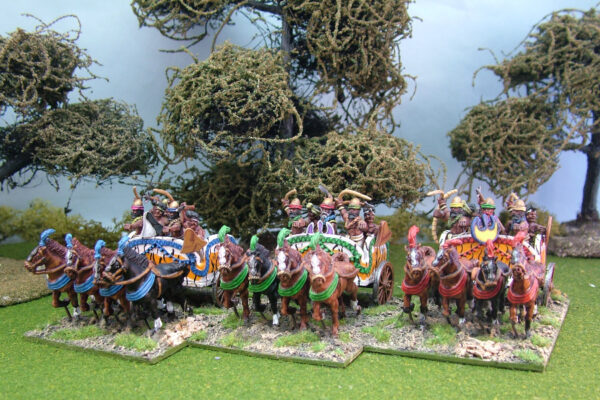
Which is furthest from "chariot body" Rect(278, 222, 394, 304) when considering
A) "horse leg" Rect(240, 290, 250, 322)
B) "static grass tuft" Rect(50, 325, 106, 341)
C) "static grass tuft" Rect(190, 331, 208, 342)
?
"static grass tuft" Rect(50, 325, 106, 341)

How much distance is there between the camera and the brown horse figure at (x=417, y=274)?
539 centimetres

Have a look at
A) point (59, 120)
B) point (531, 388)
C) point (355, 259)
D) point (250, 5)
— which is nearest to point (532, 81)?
point (250, 5)

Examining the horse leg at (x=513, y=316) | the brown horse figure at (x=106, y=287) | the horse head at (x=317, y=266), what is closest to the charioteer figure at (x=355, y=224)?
the horse head at (x=317, y=266)

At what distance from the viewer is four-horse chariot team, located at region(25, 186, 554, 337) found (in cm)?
540

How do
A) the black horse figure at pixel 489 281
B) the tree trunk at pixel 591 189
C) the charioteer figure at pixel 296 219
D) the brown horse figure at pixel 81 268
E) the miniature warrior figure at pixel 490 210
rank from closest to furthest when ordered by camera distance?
1. the black horse figure at pixel 489 281
2. the brown horse figure at pixel 81 268
3. the miniature warrior figure at pixel 490 210
4. the charioteer figure at pixel 296 219
5. the tree trunk at pixel 591 189

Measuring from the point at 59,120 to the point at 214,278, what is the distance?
439 centimetres

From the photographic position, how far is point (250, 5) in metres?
9.09

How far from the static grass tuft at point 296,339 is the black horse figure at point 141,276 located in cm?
145

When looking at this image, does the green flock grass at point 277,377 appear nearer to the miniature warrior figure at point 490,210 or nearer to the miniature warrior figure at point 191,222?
the miniature warrior figure at point 490,210

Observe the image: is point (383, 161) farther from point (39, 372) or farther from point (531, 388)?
point (39, 372)

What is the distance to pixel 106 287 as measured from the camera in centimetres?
566

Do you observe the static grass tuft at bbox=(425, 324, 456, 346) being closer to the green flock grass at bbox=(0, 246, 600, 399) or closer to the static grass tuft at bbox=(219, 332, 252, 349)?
the green flock grass at bbox=(0, 246, 600, 399)

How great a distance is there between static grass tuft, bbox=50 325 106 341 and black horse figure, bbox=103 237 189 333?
0.67 m

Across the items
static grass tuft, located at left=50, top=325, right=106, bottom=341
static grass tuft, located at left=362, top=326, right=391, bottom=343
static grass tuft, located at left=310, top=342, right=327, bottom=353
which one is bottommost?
static grass tuft, located at left=50, top=325, right=106, bottom=341
